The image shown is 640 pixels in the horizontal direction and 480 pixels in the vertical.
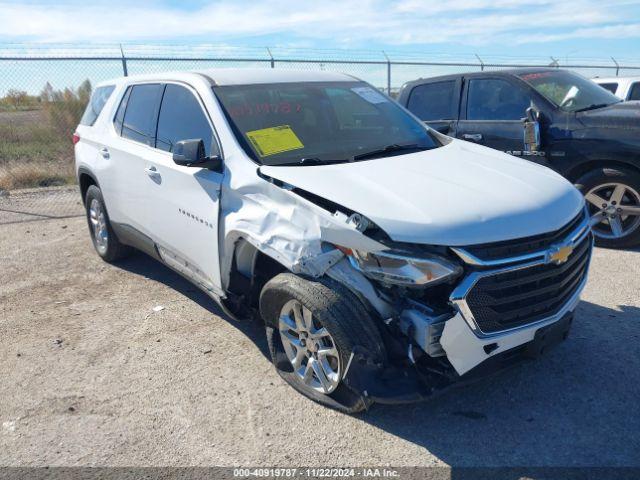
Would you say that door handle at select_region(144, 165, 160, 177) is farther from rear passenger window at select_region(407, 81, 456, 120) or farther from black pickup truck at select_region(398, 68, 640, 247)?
rear passenger window at select_region(407, 81, 456, 120)

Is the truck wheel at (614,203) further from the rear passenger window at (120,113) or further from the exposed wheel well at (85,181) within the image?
the exposed wheel well at (85,181)

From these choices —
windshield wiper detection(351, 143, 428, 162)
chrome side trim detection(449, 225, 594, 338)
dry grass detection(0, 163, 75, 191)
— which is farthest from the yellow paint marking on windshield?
dry grass detection(0, 163, 75, 191)

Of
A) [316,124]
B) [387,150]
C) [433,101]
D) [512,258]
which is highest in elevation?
[316,124]

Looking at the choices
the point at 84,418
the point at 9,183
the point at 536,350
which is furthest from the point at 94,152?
the point at 9,183

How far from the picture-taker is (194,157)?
136 inches

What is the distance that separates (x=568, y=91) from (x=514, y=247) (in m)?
4.34

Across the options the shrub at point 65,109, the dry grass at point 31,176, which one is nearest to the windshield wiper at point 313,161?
the dry grass at point 31,176

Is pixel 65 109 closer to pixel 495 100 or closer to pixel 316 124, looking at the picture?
pixel 495 100

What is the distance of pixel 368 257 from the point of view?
271 centimetres

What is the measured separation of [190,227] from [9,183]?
8.02 m

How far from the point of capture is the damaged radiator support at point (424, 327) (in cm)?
260

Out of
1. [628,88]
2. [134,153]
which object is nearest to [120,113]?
[134,153]

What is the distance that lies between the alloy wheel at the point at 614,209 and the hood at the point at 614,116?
1.97 ft

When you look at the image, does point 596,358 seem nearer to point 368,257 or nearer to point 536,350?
point 536,350
